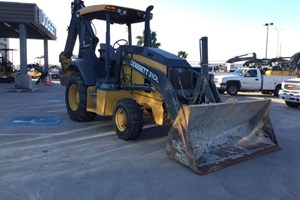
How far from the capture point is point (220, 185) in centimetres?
529

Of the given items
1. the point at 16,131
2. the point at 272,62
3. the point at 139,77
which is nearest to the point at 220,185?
the point at 139,77

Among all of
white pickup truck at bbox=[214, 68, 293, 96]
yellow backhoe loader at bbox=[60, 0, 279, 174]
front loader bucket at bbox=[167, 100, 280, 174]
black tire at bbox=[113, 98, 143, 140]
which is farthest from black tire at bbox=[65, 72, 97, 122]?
white pickup truck at bbox=[214, 68, 293, 96]

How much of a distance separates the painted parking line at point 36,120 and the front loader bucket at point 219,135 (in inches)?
194

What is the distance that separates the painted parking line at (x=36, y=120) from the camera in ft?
32.7

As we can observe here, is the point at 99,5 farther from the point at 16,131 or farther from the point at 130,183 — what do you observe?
the point at 130,183

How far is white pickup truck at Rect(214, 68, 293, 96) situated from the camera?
2336cm

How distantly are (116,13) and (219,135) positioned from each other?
4.21 metres

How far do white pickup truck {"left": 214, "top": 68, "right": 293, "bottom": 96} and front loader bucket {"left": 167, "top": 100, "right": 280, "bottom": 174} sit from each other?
625 inches

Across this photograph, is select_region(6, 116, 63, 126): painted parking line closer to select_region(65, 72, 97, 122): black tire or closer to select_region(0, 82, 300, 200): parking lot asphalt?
select_region(65, 72, 97, 122): black tire

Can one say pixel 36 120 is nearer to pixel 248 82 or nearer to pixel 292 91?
pixel 292 91

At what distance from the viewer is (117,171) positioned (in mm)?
5812

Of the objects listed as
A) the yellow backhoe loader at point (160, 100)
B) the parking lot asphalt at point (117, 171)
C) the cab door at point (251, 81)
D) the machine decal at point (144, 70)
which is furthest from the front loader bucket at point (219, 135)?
the cab door at point (251, 81)

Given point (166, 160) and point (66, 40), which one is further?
point (66, 40)

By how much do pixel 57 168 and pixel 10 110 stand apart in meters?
7.59
